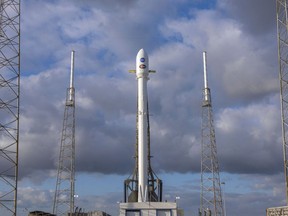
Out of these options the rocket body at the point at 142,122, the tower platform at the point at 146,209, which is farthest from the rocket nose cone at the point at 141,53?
the tower platform at the point at 146,209

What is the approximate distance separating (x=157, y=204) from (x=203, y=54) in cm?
2653

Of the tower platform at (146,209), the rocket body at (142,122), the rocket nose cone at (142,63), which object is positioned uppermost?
the rocket nose cone at (142,63)

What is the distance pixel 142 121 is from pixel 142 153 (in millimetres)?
4792

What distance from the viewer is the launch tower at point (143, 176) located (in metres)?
61.6

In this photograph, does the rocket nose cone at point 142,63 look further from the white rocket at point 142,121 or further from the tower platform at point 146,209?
the tower platform at point 146,209

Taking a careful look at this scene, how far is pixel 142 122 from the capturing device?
64.8 m

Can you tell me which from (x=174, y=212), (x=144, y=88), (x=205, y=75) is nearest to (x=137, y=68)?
(x=144, y=88)

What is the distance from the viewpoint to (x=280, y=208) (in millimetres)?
46719

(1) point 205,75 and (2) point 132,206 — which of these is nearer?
(2) point 132,206

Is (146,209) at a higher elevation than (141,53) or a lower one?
lower

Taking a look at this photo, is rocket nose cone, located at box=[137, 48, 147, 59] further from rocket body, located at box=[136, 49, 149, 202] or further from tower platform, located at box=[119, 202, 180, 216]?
tower platform, located at box=[119, 202, 180, 216]

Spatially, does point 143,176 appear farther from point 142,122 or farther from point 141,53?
point 141,53

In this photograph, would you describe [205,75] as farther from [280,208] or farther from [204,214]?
[280,208]

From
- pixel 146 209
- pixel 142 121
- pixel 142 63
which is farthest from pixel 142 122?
pixel 146 209
